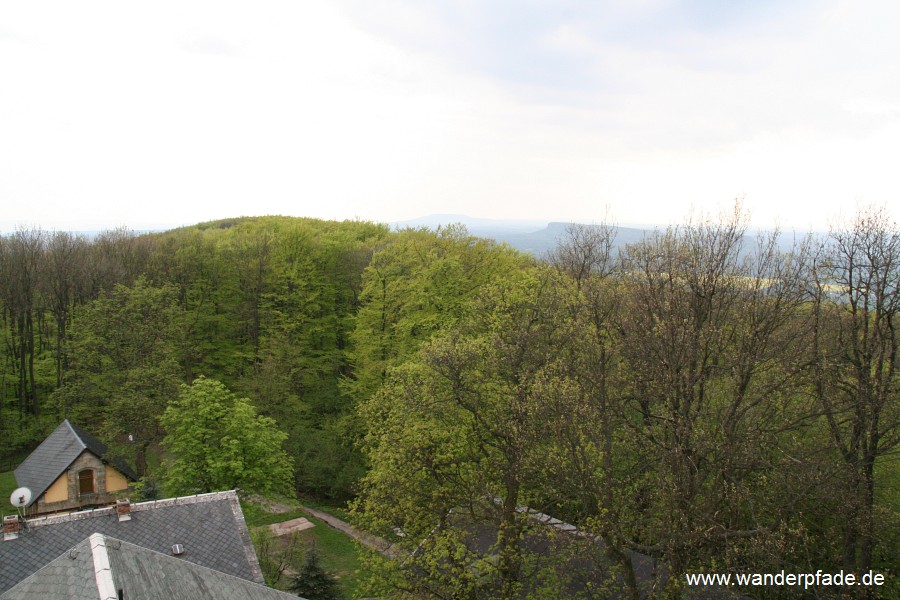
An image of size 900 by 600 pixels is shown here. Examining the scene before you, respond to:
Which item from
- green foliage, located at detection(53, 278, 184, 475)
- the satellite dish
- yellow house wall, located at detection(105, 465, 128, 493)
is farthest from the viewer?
green foliage, located at detection(53, 278, 184, 475)

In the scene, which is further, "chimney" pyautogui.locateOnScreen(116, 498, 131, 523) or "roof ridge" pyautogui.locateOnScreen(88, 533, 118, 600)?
"chimney" pyautogui.locateOnScreen(116, 498, 131, 523)

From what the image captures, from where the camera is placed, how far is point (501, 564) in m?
15.7

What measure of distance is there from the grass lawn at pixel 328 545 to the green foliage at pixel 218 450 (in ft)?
4.23

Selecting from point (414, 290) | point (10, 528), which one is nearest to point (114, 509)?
point (10, 528)

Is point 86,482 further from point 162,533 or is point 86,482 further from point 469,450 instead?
point 469,450

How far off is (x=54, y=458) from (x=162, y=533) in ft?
45.9

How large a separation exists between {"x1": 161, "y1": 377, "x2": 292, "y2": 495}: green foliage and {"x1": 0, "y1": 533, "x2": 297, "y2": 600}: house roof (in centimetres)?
1195

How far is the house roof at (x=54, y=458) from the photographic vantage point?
25406 mm

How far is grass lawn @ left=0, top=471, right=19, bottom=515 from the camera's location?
27.8m

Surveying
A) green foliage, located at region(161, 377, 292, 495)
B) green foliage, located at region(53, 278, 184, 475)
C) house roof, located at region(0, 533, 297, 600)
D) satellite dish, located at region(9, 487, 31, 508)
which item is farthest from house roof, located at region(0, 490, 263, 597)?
green foliage, located at region(53, 278, 184, 475)

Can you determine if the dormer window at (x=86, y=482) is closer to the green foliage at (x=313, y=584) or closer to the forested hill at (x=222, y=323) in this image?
the forested hill at (x=222, y=323)

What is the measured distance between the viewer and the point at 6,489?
3017 centimetres

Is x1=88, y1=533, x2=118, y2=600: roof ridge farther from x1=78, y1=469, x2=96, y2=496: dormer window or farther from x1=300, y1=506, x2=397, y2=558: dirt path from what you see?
x1=78, y1=469, x2=96, y2=496: dormer window

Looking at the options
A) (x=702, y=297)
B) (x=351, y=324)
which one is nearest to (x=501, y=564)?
(x=702, y=297)
